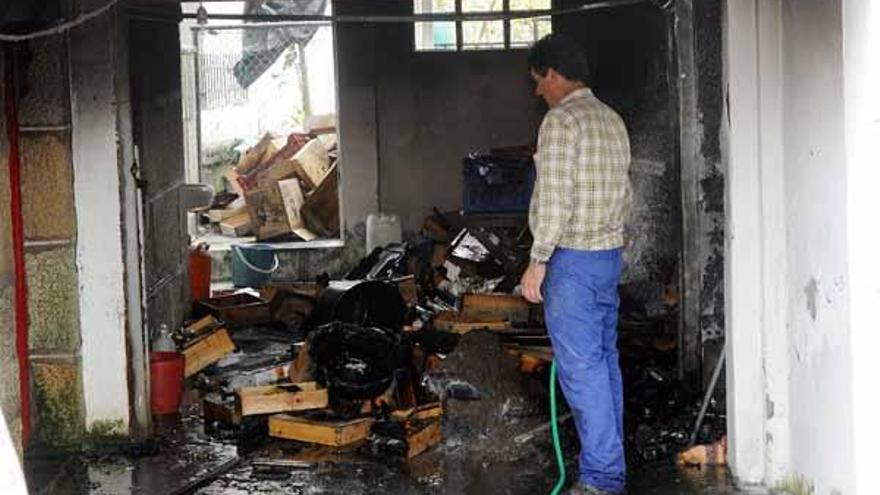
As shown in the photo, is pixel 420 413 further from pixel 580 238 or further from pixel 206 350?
pixel 206 350

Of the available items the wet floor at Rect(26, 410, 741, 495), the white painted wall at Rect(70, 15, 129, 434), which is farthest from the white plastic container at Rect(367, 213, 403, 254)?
the white painted wall at Rect(70, 15, 129, 434)

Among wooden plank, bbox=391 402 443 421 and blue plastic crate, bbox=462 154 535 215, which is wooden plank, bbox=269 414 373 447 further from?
blue plastic crate, bbox=462 154 535 215

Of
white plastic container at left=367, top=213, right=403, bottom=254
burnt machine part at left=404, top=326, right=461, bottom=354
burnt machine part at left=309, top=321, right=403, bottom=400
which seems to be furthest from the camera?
white plastic container at left=367, top=213, right=403, bottom=254

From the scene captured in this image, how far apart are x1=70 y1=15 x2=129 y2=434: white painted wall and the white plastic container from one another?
6412 millimetres

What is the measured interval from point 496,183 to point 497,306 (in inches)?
112

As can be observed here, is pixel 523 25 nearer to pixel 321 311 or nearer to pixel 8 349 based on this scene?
pixel 321 311

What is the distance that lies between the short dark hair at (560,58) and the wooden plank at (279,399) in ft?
9.19

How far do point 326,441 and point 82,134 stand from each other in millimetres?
2409

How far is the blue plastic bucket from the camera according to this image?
15094 millimetres

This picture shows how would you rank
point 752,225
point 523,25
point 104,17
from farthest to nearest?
1. point 523,25
2. point 104,17
3. point 752,225

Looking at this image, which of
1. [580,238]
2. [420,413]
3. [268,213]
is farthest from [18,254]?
[268,213]

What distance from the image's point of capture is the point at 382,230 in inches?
580

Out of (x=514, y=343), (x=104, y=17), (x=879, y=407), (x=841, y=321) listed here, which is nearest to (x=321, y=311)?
(x=514, y=343)

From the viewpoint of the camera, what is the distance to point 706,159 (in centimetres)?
866
